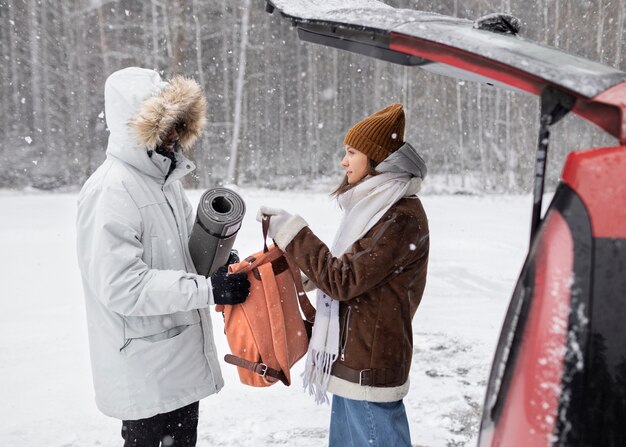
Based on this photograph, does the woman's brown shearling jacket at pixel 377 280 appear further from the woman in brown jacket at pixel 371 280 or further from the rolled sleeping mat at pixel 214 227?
the rolled sleeping mat at pixel 214 227

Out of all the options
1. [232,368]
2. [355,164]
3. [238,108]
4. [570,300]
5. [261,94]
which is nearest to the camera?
[570,300]

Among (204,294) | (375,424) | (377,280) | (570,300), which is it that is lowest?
(375,424)

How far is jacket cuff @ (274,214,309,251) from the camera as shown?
6.77 ft

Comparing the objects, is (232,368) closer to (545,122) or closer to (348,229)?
(348,229)

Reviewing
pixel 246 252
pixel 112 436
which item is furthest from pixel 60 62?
pixel 112 436

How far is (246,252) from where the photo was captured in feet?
28.2

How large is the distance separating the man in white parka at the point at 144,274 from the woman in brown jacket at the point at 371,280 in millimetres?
341

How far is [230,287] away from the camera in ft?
7.06

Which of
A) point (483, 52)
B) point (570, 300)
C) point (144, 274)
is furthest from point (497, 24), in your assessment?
point (144, 274)

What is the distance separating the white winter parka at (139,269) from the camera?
2.06 meters

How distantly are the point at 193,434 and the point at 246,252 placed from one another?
241 inches

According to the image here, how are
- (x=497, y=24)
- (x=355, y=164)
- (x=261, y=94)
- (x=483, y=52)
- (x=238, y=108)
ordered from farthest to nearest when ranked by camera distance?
(x=261, y=94)
(x=238, y=108)
(x=355, y=164)
(x=497, y=24)
(x=483, y=52)

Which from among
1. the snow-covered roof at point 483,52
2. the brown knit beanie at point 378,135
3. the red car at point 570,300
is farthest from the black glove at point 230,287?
the red car at point 570,300

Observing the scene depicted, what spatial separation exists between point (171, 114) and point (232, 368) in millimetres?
2750
